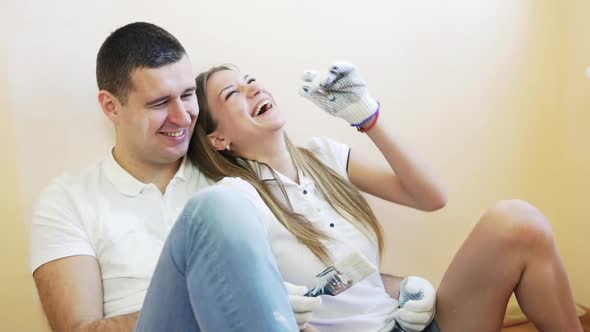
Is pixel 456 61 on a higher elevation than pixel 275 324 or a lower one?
higher

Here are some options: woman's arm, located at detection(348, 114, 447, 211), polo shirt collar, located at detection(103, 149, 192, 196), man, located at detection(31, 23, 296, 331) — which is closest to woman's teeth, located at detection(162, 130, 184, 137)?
man, located at detection(31, 23, 296, 331)

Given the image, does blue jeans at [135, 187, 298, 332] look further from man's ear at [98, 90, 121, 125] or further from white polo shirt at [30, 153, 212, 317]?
man's ear at [98, 90, 121, 125]

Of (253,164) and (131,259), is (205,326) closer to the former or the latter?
(131,259)

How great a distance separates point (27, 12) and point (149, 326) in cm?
74

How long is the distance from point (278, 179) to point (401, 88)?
0.49 metres

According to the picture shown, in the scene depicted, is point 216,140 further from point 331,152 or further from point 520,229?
point 520,229

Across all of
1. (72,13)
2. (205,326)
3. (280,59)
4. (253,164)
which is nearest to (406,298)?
(253,164)

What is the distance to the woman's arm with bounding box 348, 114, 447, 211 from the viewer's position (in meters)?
1.22

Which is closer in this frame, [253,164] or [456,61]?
[253,164]

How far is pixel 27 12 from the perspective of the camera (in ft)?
3.95

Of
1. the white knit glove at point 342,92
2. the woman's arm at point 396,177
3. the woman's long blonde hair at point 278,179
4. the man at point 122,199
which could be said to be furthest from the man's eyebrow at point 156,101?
the woman's arm at point 396,177

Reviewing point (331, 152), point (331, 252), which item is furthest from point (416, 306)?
point (331, 152)

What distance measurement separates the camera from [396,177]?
1296 mm

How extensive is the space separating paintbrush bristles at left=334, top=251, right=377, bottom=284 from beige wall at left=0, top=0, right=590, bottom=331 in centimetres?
58
